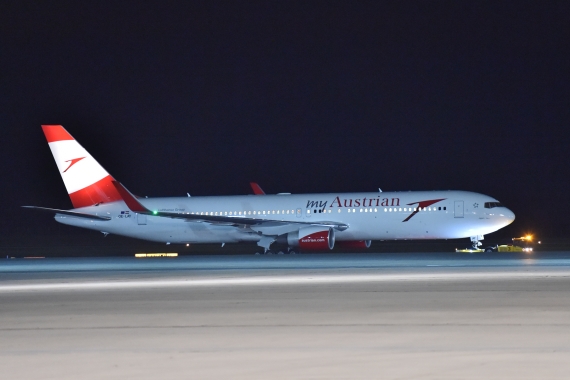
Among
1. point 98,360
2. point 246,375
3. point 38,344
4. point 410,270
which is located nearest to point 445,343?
point 246,375

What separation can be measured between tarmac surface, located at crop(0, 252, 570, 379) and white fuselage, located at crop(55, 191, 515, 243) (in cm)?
2007

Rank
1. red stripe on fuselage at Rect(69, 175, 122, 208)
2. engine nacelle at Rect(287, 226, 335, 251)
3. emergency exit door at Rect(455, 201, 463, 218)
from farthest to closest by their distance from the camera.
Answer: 1. red stripe on fuselage at Rect(69, 175, 122, 208)
2. emergency exit door at Rect(455, 201, 463, 218)
3. engine nacelle at Rect(287, 226, 335, 251)

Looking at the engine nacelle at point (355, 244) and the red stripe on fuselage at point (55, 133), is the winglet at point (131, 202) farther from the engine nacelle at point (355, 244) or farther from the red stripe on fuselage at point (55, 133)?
the engine nacelle at point (355, 244)

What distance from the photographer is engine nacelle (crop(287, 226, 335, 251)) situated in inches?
1741

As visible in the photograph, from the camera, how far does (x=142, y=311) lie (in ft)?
55.0

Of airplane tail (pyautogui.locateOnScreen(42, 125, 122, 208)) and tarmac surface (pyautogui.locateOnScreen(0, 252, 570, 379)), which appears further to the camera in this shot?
airplane tail (pyautogui.locateOnScreen(42, 125, 122, 208))

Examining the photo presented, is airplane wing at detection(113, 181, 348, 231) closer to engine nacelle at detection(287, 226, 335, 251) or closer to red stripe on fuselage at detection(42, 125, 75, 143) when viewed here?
engine nacelle at detection(287, 226, 335, 251)

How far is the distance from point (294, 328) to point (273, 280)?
11633 millimetres

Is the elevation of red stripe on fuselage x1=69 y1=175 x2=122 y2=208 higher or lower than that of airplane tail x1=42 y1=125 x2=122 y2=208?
lower

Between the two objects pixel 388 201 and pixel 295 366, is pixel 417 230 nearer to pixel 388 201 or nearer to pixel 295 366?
pixel 388 201

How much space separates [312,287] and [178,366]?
12.2m

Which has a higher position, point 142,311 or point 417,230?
point 417,230

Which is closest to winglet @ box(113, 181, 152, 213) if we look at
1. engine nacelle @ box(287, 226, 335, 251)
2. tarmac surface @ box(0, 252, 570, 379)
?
engine nacelle @ box(287, 226, 335, 251)

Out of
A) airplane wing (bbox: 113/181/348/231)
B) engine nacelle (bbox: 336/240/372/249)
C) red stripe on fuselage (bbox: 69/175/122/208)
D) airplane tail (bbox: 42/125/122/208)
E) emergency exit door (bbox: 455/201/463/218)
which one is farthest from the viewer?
red stripe on fuselage (bbox: 69/175/122/208)
